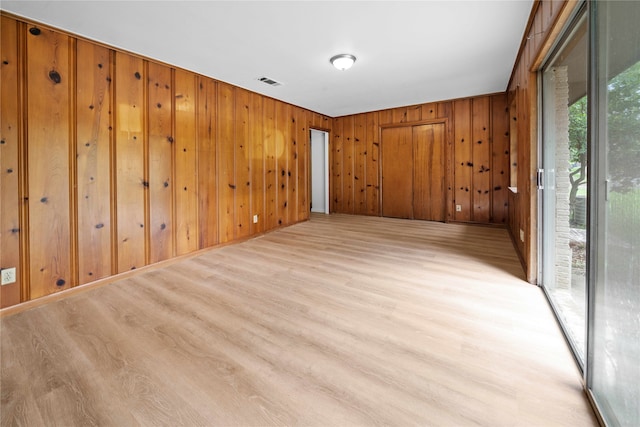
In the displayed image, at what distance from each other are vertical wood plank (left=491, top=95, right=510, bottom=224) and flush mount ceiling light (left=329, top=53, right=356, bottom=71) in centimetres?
305

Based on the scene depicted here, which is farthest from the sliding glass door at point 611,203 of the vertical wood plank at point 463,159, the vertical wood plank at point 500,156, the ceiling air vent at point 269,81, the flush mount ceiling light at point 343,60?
the vertical wood plank at point 463,159

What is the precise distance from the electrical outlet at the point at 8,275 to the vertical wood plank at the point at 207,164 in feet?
5.45

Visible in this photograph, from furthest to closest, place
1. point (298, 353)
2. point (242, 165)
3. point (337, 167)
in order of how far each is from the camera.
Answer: point (337, 167)
point (242, 165)
point (298, 353)

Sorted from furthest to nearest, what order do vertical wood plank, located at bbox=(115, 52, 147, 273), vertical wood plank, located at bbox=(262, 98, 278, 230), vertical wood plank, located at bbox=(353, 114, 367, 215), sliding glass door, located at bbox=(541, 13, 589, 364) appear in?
vertical wood plank, located at bbox=(353, 114, 367, 215), vertical wood plank, located at bbox=(262, 98, 278, 230), vertical wood plank, located at bbox=(115, 52, 147, 273), sliding glass door, located at bbox=(541, 13, 589, 364)

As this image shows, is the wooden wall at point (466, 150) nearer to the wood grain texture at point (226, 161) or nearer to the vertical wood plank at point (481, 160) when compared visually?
the vertical wood plank at point (481, 160)

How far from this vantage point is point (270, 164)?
4691 mm

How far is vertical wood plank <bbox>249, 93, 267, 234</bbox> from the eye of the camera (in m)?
4.29

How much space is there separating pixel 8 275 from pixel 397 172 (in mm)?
5568

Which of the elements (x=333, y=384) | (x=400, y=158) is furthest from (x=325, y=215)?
(x=333, y=384)

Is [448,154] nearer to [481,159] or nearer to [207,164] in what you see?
[481,159]

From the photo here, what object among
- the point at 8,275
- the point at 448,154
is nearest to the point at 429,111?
the point at 448,154

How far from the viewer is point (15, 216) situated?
83.2 inches

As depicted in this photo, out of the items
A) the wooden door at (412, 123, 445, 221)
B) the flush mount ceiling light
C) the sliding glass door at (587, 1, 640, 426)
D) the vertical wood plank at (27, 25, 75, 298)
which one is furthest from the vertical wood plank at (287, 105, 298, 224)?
the sliding glass door at (587, 1, 640, 426)

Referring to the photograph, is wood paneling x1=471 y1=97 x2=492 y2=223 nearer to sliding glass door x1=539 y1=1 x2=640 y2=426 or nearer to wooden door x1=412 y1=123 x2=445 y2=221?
wooden door x1=412 y1=123 x2=445 y2=221
